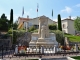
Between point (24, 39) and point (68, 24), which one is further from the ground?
point (68, 24)

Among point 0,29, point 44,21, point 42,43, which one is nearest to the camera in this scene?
point 42,43

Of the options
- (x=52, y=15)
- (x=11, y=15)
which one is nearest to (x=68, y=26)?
(x=52, y=15)

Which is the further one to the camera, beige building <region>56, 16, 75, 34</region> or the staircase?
beige building <region>56, 16, 75, 34</region>

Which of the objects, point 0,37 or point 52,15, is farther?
point 52,15

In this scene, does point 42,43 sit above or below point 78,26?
below

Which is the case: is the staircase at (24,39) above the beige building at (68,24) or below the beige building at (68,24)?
below

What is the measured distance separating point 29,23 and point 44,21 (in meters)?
24.2

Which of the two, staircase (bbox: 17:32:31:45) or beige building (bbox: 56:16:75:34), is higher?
beige building (bbox: 56:16:75:34)

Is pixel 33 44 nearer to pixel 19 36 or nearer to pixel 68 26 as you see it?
pixel 19 36

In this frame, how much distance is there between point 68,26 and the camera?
54.2 m

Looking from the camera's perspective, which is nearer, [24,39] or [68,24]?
[24,39]

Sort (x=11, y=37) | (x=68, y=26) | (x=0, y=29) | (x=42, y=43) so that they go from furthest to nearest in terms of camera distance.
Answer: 1. (x=68, y=26)
2. (x=0, y=29)
3. (x=11, y=37)
4. (x=42, y=43)

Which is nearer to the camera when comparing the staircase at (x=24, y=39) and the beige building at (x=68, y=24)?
the staircase at (x=24, y=39)

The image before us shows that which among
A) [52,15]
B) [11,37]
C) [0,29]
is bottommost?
[11,37]
